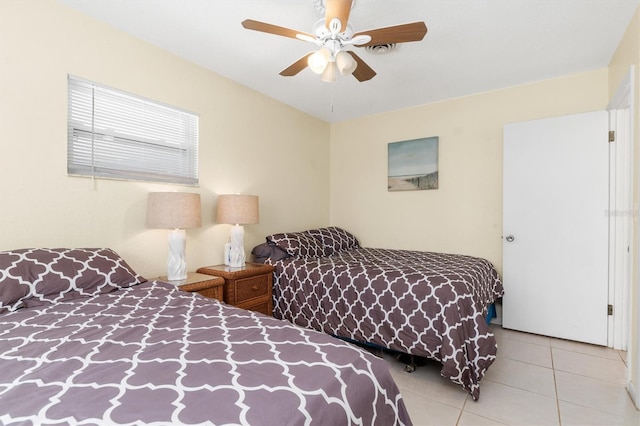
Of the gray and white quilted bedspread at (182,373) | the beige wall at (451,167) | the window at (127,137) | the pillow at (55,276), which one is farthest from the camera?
the beige wall at (451,167)

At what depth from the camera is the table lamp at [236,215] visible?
8.89 ft

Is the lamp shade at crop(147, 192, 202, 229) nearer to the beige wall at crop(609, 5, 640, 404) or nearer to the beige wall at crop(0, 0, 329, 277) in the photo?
the beige wall at crop(0, 0, 329, 277)

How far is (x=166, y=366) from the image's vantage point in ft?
3.03

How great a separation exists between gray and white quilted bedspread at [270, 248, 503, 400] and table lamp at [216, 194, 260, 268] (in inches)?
15.8

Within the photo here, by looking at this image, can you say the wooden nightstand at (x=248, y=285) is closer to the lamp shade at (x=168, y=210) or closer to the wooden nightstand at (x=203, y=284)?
the wooden nightstand at (x=203, y=284)

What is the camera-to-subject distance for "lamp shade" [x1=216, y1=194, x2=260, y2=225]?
2705 mm

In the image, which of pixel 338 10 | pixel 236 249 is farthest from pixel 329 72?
pixel 236 249

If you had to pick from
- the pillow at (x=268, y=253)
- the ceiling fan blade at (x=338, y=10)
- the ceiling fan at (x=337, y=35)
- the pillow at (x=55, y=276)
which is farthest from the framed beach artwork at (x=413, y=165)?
the pillow at (x=55, y=276)

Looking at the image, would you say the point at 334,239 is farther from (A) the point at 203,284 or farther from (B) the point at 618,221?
(B) the point at 618,221

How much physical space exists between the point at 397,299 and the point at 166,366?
1.69m

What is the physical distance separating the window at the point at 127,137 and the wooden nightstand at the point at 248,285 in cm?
83

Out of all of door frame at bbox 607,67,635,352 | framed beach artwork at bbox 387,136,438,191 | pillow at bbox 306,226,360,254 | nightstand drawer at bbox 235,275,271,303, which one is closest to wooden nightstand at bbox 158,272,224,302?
nightstand drawer at bbox 235,275,271,303

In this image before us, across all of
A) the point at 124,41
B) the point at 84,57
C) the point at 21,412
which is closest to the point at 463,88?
the point at 124,41

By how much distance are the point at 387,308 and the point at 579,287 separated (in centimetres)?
185
